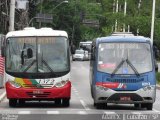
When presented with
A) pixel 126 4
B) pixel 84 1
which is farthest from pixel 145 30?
pixel 84 1

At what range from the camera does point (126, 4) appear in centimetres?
6369

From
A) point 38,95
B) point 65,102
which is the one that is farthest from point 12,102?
point 65,102

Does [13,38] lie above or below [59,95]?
above

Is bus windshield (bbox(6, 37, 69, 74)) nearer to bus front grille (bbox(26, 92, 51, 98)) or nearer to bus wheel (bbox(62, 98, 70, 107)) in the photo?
bus front grille (bbox(26, 92, 51, 98))

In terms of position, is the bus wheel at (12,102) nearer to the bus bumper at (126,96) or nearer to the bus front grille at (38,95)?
the bus front grille at (38,95)

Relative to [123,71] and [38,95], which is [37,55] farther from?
[123,71]

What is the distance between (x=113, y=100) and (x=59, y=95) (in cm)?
199

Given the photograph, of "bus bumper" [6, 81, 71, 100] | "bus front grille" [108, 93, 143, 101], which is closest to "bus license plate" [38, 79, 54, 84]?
"bus bumper" [6, 81, 71, 100]

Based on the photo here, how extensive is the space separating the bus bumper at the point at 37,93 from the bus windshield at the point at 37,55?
65 centimetres

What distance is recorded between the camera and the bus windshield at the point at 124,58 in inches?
883

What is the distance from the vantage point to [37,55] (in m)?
23.2

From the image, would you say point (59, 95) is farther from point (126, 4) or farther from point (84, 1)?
point (84, 1)

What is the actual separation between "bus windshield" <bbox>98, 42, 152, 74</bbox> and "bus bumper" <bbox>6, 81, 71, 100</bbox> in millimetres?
1543

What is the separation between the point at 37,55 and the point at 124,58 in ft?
10.0
